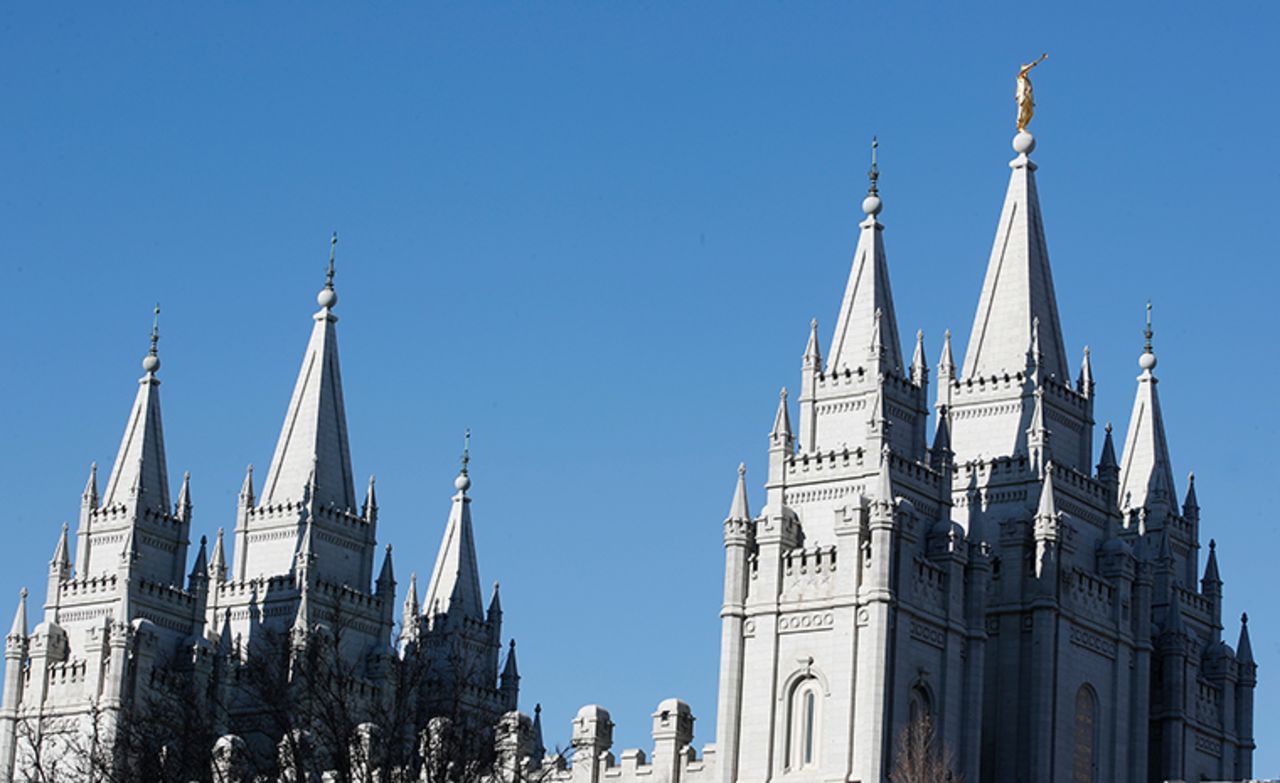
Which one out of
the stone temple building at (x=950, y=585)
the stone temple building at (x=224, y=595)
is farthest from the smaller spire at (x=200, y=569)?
the stone temple building at (x=950, y=585)

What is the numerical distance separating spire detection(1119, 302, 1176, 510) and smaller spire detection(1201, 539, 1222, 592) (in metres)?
2.42

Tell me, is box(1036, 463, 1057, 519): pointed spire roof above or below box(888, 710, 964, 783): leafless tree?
above

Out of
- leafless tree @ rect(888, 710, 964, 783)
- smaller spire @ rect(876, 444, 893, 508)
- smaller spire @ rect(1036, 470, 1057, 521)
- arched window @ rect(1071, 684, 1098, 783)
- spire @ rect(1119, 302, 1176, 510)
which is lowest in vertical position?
leafless tree @ rect(888, 710, 964, 783)

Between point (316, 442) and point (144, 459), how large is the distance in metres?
5.31

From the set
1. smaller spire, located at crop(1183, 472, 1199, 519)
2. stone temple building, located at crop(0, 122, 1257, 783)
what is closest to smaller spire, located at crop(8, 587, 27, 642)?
stone temple building, located at crop(0, 122, 1257, 783)

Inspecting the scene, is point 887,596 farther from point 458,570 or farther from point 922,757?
point 458,570

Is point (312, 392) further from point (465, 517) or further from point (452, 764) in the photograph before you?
point (452, 764)

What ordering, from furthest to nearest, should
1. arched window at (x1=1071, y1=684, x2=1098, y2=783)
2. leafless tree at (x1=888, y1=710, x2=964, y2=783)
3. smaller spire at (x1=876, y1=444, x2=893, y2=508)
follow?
arched window at (x1=1071, y1=684, x2=1098, y2=783)
smaller spire at (x1=876, y1=444, x2=893, y2=508)
leafless tree at (x1=888, y1=710, x2=964, y2=783)

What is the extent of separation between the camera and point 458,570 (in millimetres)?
89062

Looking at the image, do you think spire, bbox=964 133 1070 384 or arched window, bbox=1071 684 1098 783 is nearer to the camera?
arched window, bbox=1071 684 1098 783

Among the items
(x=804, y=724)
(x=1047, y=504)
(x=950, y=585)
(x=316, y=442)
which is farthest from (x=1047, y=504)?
(x=316, y=442)

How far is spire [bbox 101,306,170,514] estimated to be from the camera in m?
82.2

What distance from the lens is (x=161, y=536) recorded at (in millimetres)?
82062

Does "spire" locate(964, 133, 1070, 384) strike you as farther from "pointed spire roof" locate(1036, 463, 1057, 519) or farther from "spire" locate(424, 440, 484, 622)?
"spire" locate(424, 440, 484, 622)
